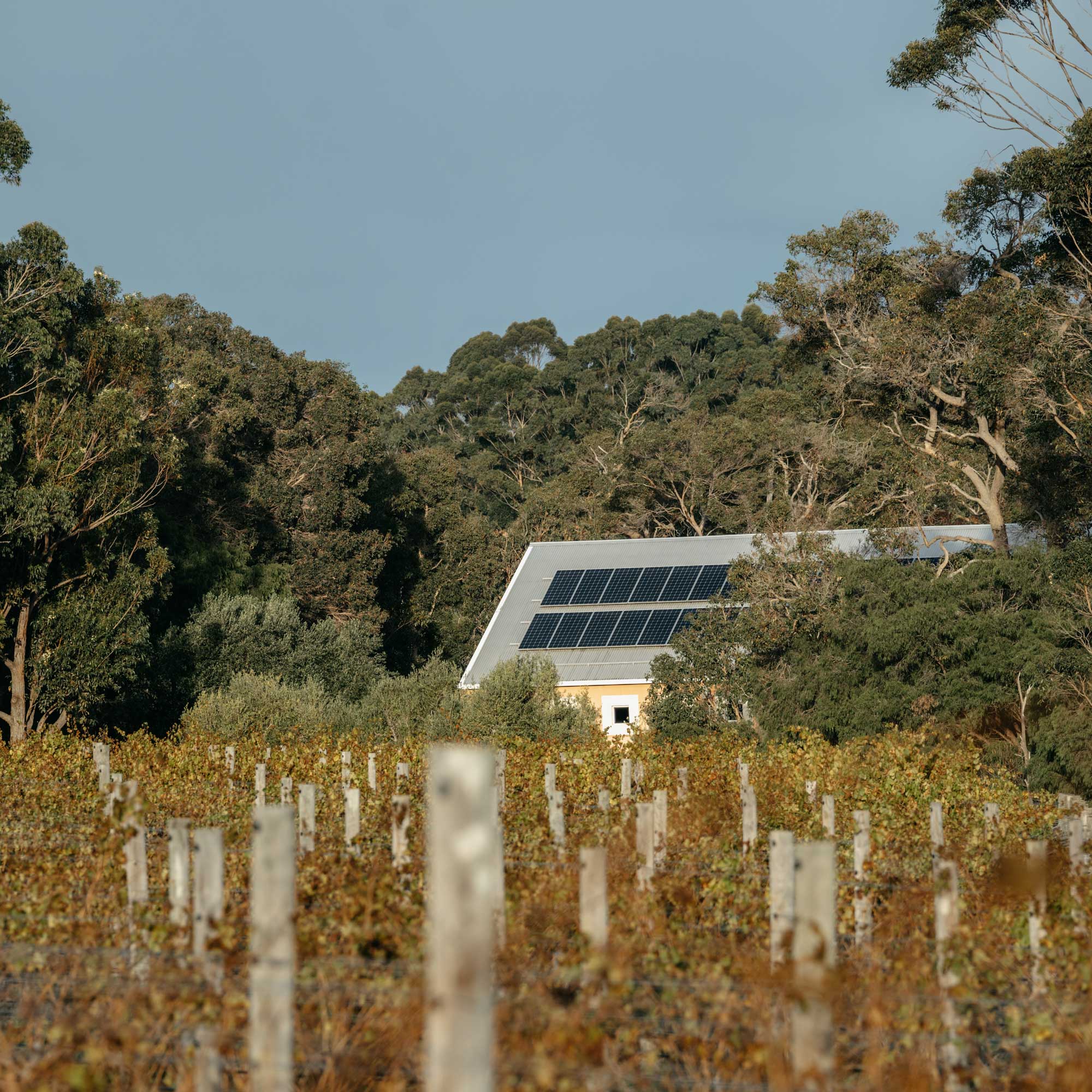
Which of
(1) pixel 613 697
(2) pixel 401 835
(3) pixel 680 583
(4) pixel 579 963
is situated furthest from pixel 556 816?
(3) pixel 680 583

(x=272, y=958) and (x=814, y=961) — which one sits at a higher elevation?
(x=272, y=958)

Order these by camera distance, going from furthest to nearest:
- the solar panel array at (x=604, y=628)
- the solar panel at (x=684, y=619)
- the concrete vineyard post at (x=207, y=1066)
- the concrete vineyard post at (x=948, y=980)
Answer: the solar panel array at (x=604, y=628) → the solar panel at (x=684, y=619) → the concrete vineyard post at (x=948, y=980) → the concrete vineyard post at (x=207, y=1066)

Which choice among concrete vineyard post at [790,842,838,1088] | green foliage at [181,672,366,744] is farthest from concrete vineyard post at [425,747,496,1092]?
green foliage at [181,672,366,744]

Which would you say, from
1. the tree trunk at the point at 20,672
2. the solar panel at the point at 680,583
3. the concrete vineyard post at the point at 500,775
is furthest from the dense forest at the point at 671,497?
the concrete vineyard post at the point at 500,775

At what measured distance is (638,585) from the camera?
33281mm

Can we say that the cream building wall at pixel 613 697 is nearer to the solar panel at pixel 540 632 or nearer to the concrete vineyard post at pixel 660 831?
the solar panel at pixel 540 632

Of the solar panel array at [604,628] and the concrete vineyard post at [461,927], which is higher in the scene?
the solar panel array at [604,628]

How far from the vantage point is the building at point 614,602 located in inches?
1177

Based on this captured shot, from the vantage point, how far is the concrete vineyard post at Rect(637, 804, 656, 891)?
30.1 feet

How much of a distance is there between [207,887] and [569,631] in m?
26.5

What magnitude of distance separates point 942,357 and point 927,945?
992 inches

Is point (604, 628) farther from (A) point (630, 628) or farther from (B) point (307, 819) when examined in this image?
(B) point (307, 819)

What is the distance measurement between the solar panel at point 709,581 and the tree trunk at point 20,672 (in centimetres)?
1517

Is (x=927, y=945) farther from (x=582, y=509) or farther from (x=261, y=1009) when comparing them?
(x=582, y=509)
